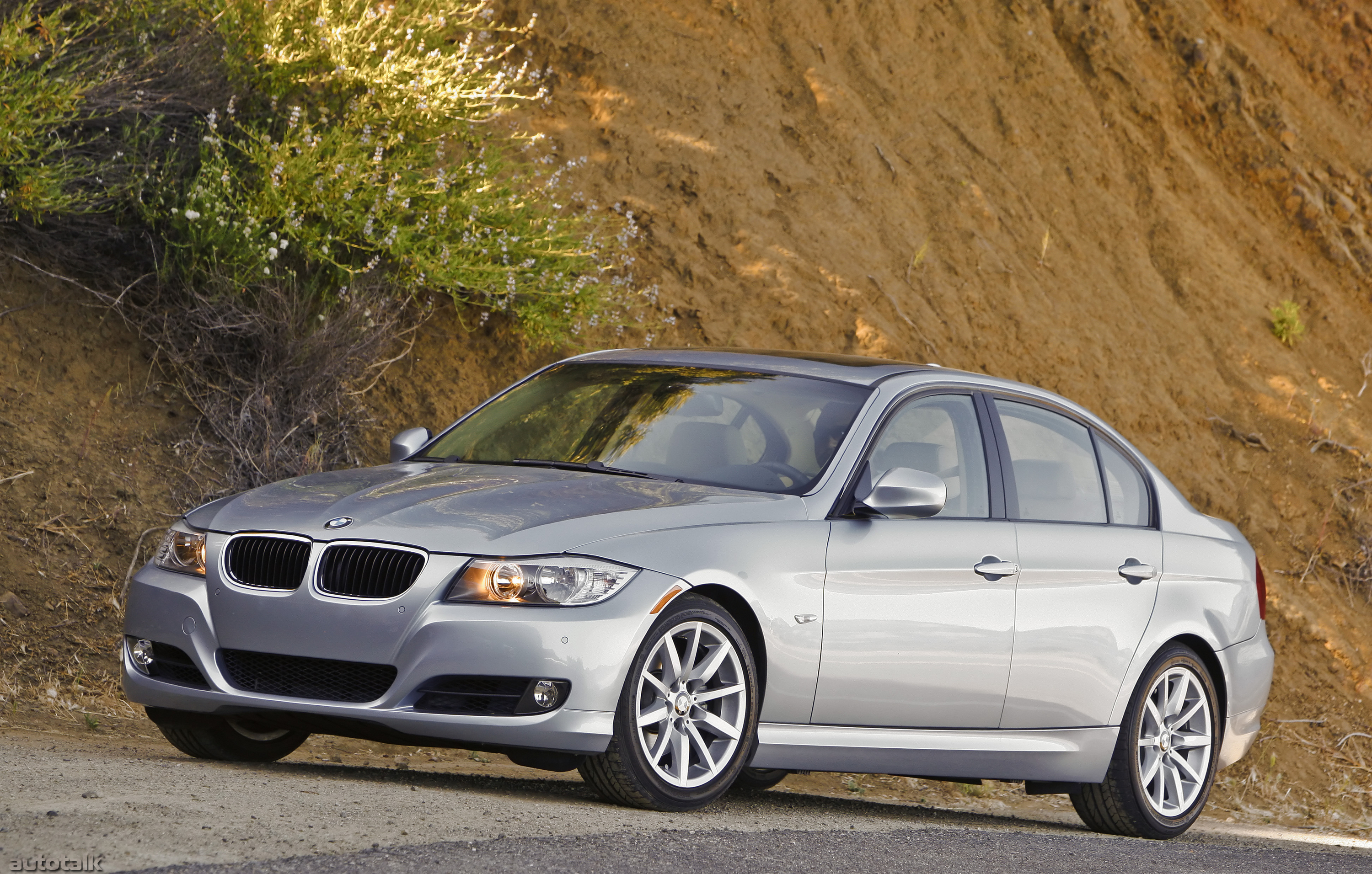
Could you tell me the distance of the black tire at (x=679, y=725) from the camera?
18.1 ft

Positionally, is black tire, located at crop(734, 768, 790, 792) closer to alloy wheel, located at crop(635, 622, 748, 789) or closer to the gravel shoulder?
the gravel shoulder

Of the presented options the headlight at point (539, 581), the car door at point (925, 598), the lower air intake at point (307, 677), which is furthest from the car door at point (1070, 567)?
the lower air intake at point (307, 677)

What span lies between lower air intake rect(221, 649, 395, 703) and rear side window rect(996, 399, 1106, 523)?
2.83 metres

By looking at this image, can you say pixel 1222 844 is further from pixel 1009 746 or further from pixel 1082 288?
pixel 1082 288

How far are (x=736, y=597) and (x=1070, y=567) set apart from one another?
1.85m

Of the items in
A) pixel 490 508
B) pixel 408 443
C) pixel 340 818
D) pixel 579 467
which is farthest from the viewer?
pixel 408 443

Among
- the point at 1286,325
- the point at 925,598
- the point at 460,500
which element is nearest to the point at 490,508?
the point at 460,500

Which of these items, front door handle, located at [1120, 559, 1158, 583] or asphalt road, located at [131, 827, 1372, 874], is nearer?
asphalt road, located at [131, 827, 1372, 874]

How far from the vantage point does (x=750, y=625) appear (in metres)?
5.90

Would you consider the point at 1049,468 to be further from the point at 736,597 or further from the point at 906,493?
the point at 736,597

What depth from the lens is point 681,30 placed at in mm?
15469

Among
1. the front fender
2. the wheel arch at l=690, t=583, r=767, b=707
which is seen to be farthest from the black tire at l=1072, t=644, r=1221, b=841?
the wheel arch at l=690, t=583, r=767, b=707

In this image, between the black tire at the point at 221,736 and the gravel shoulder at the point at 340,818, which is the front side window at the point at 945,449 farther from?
the black tire at the point at 221,736

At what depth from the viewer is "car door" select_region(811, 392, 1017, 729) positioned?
20.2 ft
